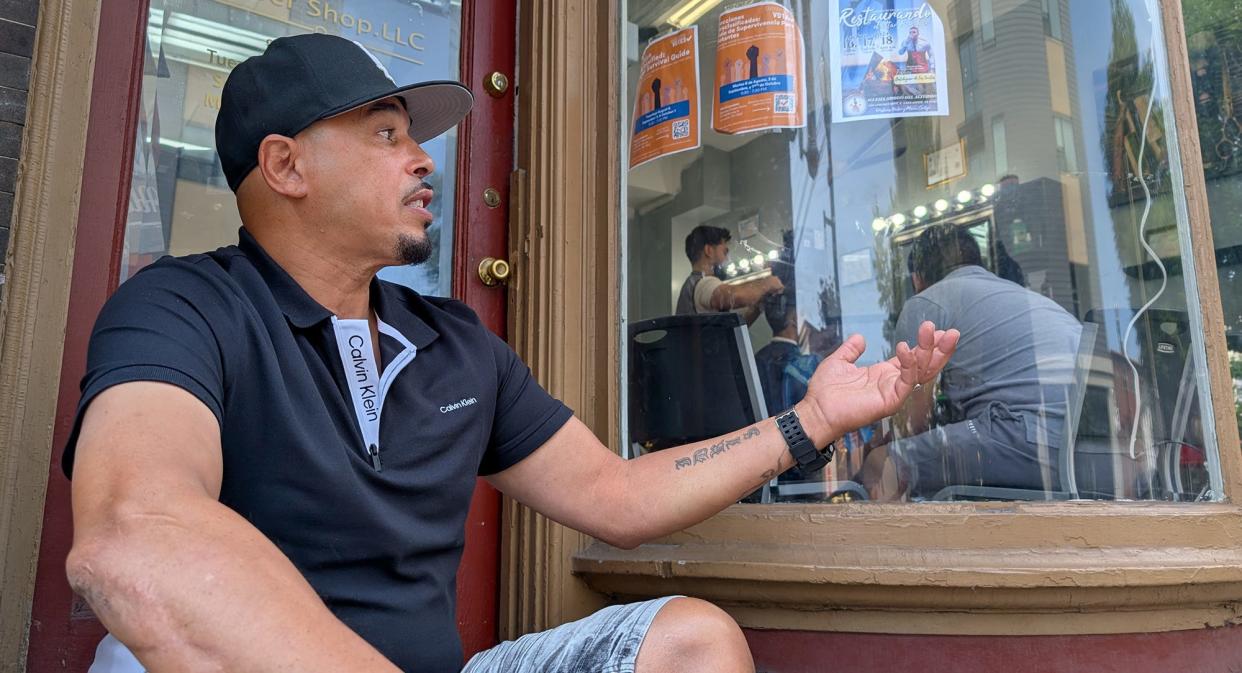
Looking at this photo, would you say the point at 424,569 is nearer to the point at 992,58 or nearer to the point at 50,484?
the point at 50,484

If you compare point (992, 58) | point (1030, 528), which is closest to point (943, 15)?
point (992, 58)

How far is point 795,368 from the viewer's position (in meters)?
2.68

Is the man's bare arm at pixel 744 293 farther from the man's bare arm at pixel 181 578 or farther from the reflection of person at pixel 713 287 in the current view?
the man's bare arm at pixel 181 578

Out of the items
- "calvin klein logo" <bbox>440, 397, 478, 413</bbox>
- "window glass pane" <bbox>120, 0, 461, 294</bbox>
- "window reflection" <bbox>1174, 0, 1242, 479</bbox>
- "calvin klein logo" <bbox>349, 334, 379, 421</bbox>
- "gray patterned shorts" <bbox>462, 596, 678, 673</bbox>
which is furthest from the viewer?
"window reflection" <bbox>1174, 0, 1242, 479</bbox>

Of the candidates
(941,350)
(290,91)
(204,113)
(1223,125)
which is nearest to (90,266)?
(204,113)

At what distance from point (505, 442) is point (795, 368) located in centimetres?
113

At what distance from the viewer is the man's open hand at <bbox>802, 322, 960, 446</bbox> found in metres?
1.72

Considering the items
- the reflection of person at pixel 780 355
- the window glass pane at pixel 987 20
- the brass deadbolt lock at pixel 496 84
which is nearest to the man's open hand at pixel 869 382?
the reflection of person at pixel 780 355

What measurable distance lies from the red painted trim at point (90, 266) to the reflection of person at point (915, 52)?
2.04m

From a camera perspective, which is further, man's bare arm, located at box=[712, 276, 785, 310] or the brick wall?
man's bare arm, located at box=[712, 276, 785, 310]

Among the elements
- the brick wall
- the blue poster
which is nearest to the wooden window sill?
the blue poster

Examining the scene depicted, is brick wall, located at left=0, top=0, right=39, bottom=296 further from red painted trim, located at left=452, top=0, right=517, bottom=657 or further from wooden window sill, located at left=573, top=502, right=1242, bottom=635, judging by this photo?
wooden window sill, located at left=573, top=502, right=1242, bottom=635

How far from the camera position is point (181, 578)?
3.18 ft

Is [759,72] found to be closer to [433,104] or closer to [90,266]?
[433,104]
